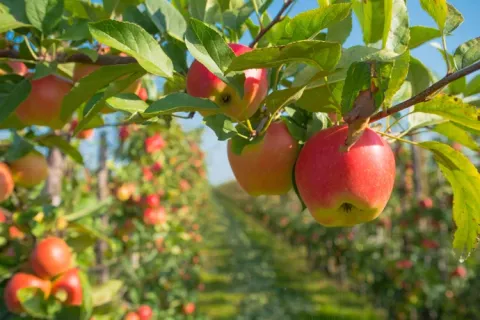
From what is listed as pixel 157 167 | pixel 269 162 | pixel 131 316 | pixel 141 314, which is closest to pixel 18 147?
pixel 269 162

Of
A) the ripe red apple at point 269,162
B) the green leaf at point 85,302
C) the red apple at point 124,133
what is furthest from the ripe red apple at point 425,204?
the ripe red apple at point 269,162

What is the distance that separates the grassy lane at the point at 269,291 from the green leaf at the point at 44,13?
12.5ft

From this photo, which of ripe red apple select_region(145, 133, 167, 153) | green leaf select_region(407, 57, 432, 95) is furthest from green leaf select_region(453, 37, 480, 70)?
ripe red apple select_region(145, 133, 167, 153)

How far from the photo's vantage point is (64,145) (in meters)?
1.19

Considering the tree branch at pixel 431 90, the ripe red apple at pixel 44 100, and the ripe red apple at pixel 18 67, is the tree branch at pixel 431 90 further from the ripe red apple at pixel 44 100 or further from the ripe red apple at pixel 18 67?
the ripe red apple at pixel 18 67

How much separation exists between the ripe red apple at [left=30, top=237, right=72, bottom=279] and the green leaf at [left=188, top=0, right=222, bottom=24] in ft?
3.05

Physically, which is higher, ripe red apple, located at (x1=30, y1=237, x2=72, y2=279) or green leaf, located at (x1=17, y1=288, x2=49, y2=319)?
ripe red apple, located at (x1=30, y1=237, x2=72, y2=279)

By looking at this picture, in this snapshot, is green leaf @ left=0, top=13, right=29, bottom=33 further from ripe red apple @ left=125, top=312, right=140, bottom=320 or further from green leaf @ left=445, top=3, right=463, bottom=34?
ripe red apple @ left=125, top=312, right=140, bottom=320

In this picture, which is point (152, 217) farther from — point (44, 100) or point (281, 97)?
point (281, 97)

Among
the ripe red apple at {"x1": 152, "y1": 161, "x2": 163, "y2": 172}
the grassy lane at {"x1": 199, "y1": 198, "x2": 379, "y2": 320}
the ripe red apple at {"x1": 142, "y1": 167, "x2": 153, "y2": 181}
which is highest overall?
the ripe red apple at {"x1": 152, "y1": 161, "x2": 163, "y2": 172}

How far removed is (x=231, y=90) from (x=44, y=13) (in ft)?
1.44

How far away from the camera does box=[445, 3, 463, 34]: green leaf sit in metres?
0.59

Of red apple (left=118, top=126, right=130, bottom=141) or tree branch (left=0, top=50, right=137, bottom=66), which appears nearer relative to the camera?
tree branch (left=0, top=50, right=137, bottom=66)

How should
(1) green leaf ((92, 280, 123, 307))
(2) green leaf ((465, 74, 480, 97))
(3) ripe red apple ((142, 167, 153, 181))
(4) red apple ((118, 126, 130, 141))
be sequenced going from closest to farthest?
(2) green leaf ((465, 74, 480, 97)) < (1) green leaf ((92, 280, 123, 307)) < (4) red apple ((118, 126, 130, 141)) < (3) ripe red apple ((142, 167, 153, 181))
